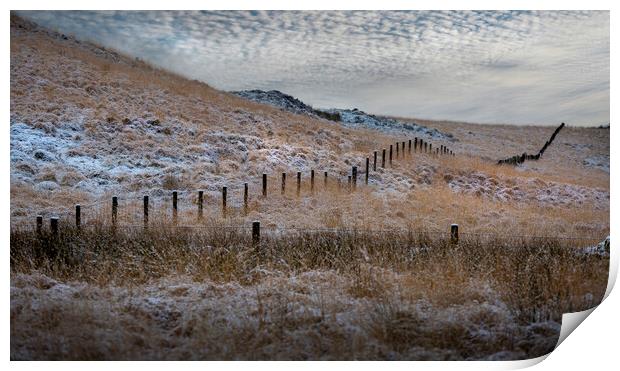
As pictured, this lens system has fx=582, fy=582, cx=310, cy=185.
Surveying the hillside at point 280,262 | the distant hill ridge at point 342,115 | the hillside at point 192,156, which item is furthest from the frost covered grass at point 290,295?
the distant hill ridge at point 342,115

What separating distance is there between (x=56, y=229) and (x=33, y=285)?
4.46ft

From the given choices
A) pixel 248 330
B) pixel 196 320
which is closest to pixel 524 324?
pixel 248 330

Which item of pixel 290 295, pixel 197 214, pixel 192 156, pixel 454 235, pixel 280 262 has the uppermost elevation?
pixel 192 156

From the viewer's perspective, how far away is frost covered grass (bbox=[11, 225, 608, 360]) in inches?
225

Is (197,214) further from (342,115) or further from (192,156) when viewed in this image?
(342,115)

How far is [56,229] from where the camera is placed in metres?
7.95

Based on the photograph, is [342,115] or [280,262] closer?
[280,262]

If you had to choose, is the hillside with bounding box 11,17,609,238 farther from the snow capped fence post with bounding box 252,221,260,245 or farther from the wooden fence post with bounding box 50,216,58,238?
the snow capped fence post with bounding box 252,221,260,245

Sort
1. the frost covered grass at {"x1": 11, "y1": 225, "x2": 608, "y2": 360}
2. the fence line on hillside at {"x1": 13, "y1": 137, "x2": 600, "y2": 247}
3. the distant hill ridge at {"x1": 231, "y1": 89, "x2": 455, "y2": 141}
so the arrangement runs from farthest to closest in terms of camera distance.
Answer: the distant hill ridge at {"x1": 231, "y1": 89, "x2": 455, "y2": 141} < the fence line on hillside at {"x1": 13, "y1": 137, "x2": 600, "y2": 247} < the frost covered grass at {"x1": 11, "y1": 225, "x2": 608, "y2": 360}

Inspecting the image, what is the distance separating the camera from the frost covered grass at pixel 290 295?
18.7ft

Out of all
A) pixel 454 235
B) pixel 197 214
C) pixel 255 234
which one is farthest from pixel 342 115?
pixel 255 234

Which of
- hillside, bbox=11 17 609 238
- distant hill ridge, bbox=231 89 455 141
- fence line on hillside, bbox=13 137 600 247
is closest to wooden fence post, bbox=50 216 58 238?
fence line on hillside, bbox=13 137 600 247

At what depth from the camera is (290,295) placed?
6426 mm
